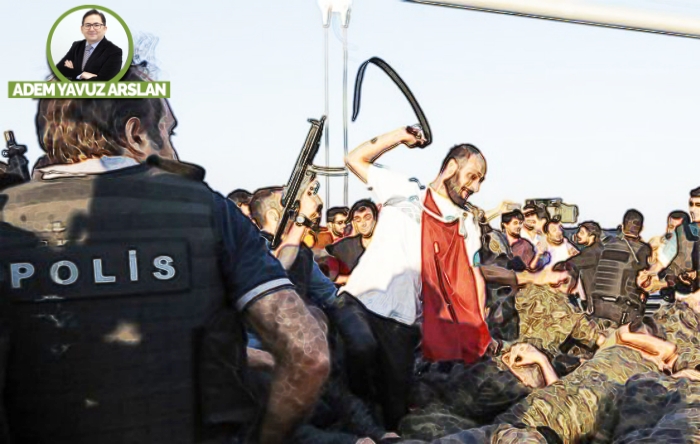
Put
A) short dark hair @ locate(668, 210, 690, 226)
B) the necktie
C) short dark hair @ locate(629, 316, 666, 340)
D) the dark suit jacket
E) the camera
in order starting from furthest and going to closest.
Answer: short dark hair @ locate(668, 210, 690, 226) < the camera < short dark hair @ locate(629, 316, 666, 340) < the necktie < the dark suit jacket

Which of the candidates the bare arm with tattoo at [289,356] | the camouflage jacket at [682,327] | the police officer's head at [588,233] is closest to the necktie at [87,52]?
the bare arm with tattoo at [289,356]

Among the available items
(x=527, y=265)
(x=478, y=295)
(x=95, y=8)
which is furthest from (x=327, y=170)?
(x=527, y=265)

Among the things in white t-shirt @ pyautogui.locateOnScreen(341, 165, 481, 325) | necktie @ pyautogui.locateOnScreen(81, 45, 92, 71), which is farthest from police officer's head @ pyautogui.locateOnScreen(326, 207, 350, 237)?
necktie @ pyautogui.locateOnScreen(81, 45, 92, 71)

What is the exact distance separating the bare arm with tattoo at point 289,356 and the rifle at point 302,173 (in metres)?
2.03

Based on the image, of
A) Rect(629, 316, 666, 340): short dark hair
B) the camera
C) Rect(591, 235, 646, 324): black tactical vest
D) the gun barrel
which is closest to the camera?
the gun barrel

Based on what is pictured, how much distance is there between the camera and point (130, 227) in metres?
1.94

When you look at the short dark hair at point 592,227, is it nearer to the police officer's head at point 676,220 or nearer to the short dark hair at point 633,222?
the short dark hair at point 633,222

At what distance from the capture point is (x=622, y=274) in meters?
7.23

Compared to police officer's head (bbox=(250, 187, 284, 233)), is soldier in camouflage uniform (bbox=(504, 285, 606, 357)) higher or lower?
lower

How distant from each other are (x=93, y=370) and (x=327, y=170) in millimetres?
2499

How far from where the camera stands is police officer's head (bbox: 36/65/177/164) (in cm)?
205

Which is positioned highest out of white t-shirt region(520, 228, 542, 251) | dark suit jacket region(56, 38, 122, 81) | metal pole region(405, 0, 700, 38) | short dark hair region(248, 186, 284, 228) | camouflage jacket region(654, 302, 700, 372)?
metal pole region(405, 0, 700, 38)

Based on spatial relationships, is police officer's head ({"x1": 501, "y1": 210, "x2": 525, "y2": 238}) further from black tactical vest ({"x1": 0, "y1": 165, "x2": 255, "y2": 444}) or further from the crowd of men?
black tactical vest ({"x1": 0, "y1": 165, "x2": 255, "y2": 444})

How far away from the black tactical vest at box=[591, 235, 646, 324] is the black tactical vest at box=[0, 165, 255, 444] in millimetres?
5586
